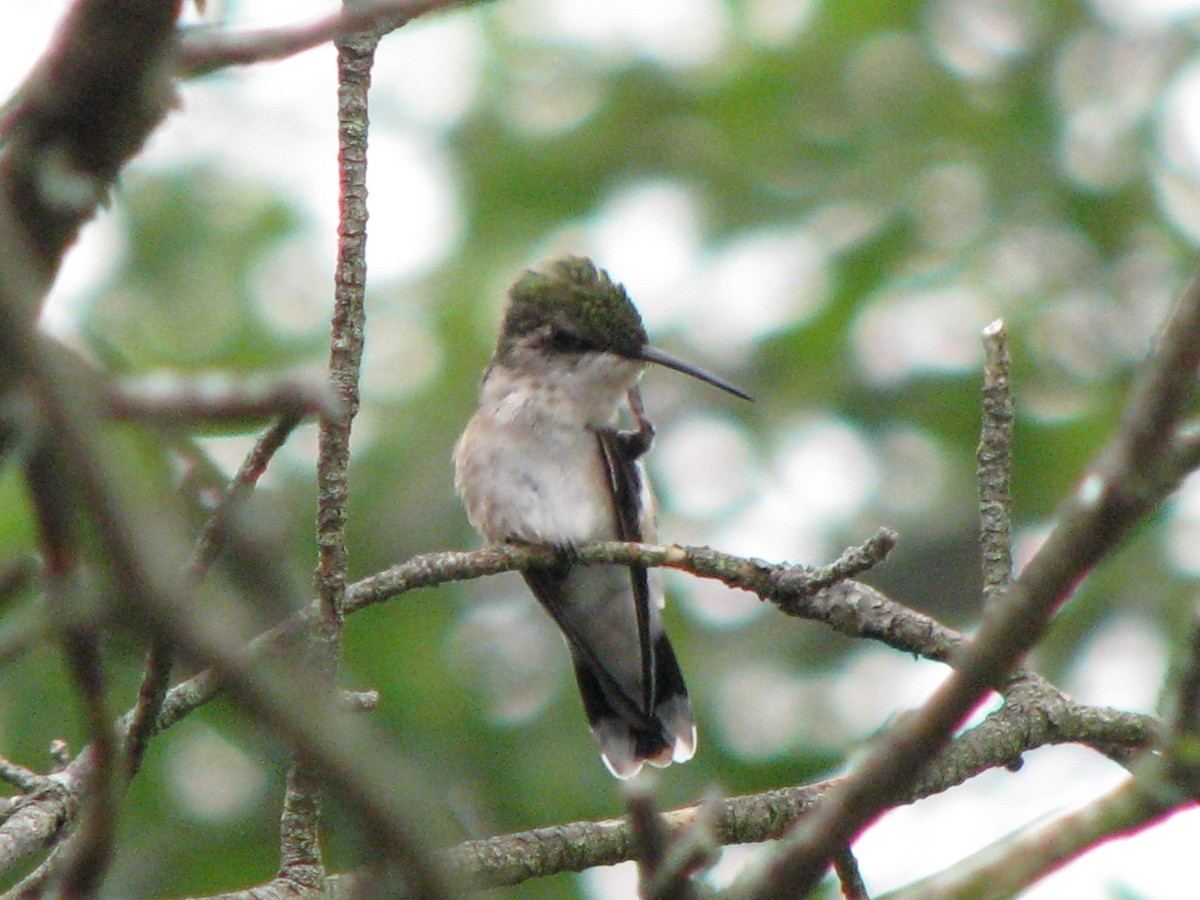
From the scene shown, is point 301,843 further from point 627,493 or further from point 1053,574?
point 627,493

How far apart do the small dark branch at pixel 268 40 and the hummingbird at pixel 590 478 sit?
552 cm

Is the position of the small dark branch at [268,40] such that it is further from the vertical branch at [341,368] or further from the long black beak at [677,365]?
the long black beak at [677,365]

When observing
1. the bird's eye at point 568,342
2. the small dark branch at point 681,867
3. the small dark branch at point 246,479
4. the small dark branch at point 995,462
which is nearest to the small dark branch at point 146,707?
the small dark branch at point 246,479

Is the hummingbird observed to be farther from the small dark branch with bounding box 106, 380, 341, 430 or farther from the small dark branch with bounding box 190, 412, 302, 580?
the small dark branch with bounding box 106, 380, 341, 430

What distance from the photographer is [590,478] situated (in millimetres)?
7531

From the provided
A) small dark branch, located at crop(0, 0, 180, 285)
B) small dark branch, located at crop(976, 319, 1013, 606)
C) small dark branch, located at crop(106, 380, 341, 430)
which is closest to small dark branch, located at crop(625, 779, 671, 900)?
small dark branch, located at crop(106, 380, 341, 430)

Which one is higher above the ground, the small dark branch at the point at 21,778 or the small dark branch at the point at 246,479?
the small dark branch at the point at 21,778

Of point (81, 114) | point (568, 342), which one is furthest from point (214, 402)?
point (568, 342)

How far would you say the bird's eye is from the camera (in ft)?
25.0

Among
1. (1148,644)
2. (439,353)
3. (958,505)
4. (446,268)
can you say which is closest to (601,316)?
(439,353)

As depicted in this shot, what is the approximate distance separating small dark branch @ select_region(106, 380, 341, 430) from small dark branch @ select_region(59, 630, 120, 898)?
0.23 metres

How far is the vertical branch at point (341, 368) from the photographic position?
3250 mm

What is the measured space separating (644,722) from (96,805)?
6.27 m

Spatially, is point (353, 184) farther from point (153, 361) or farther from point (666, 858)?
point (153, 361)
